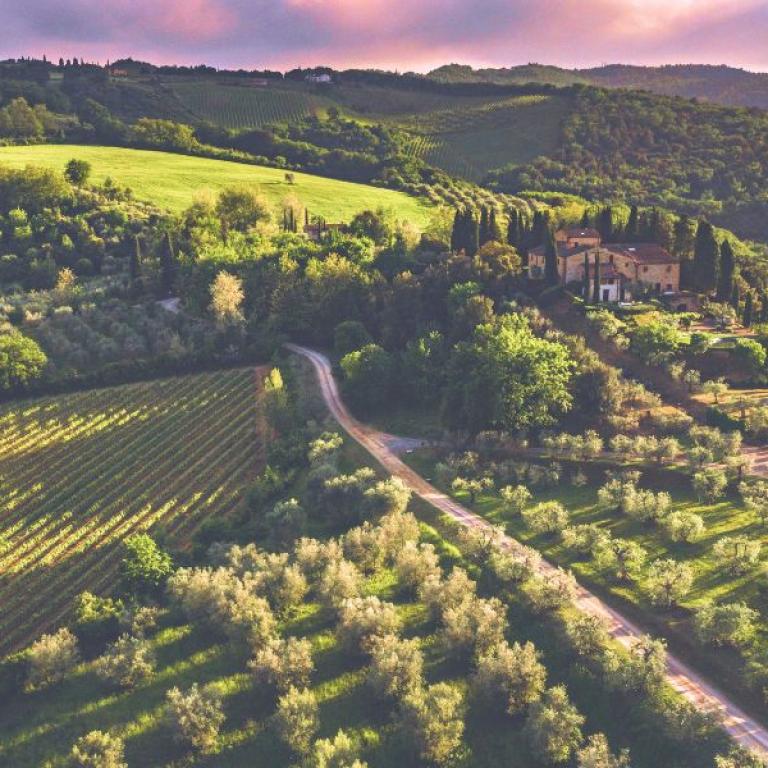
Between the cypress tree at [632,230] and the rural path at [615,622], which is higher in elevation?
the cypress tree at [632,230]

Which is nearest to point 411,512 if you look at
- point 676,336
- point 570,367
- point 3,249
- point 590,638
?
point 590,638

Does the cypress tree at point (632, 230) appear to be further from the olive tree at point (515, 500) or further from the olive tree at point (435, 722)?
the olive tree at point (435, 722)

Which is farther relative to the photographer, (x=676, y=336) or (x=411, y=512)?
(x=676, y=336)

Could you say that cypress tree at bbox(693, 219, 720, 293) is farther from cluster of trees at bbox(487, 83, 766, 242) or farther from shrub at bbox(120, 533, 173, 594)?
cluster of trees at bbox(487, 83, 766, 242)

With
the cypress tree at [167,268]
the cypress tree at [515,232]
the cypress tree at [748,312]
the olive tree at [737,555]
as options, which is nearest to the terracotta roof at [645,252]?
the cypress tree at [515,232]

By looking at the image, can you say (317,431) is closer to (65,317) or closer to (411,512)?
(411,512)

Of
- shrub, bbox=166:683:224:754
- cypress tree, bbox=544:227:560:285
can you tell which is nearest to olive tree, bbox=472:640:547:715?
shrub, bbox=166:683:224:754
